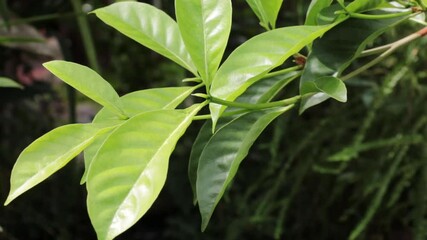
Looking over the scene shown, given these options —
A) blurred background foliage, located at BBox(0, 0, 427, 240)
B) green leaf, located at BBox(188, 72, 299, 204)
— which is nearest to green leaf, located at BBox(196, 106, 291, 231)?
green leaf, located at BBox(188, 72, 299, 204)

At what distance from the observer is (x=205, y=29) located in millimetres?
367

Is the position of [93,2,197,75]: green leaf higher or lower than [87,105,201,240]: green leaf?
higher

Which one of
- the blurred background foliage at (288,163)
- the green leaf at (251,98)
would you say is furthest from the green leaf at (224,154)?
the blurred background foliage at (288,163)

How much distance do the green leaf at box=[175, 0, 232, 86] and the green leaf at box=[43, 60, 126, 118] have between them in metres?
0.05

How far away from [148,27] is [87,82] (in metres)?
0.06

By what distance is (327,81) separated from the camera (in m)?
0.39

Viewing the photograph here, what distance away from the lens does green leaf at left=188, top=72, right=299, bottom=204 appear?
445 mm

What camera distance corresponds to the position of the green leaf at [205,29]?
36 centimetres

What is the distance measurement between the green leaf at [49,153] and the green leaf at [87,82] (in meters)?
0.02

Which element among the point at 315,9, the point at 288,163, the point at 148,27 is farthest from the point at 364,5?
the point at 288,163

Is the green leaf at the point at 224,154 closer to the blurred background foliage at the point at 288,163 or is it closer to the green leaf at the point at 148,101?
the green leaf at the point at 148,101

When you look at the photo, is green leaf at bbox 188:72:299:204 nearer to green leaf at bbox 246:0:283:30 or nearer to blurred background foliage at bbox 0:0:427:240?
green leaf at bbox 246:0:283:30

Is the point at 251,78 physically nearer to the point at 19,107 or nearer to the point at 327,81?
the point at 327,81

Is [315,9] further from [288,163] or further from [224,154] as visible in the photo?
[288,163]
